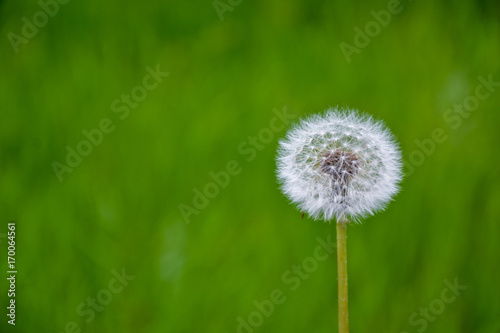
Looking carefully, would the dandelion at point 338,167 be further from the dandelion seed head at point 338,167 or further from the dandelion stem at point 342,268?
the dandelion stem at point 342,268

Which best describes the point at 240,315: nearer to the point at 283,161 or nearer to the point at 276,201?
the point at 276,201

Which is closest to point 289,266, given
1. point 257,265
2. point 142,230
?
point 257,265

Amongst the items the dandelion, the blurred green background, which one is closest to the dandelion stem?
the dandelion

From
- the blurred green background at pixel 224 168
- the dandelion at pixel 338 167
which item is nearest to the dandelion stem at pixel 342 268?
the dandelion at pixel 338 167

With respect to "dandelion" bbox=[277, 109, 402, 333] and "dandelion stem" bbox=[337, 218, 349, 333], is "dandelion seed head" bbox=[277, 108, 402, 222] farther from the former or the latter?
"dandelion stem" bbox=[337, 218, 349, 333]

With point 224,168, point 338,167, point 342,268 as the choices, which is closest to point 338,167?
point 338,167

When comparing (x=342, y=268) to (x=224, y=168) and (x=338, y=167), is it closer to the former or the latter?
(x=338, y=167)
